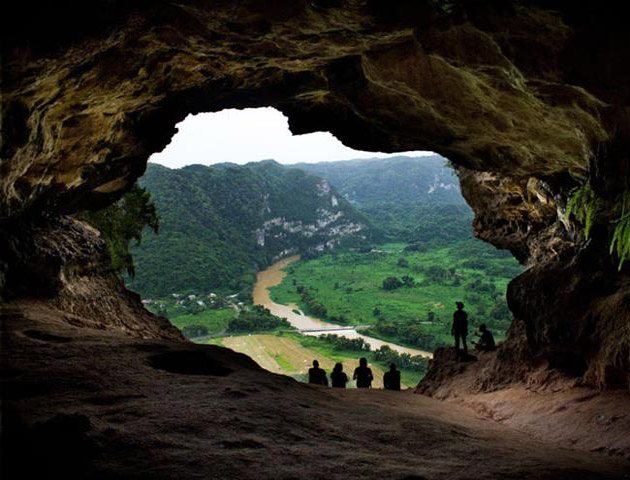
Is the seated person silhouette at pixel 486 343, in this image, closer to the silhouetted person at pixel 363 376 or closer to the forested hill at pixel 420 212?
the silhouetted person at pixel 363 376

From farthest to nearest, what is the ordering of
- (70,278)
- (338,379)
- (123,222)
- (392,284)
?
(392,284) < (123,222) < (338,379) < (70,278)

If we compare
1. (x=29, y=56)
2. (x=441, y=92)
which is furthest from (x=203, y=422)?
Result: (x=441, y=92)

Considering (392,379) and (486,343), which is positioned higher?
(486,343)

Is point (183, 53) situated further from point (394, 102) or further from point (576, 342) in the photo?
point (576, 342)

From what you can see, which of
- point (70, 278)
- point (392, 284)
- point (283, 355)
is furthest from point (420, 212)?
point (70, 278)

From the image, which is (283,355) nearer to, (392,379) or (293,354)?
(293,354)

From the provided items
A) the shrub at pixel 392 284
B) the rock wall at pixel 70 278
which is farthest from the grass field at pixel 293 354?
the shrub at pixel 392 284
